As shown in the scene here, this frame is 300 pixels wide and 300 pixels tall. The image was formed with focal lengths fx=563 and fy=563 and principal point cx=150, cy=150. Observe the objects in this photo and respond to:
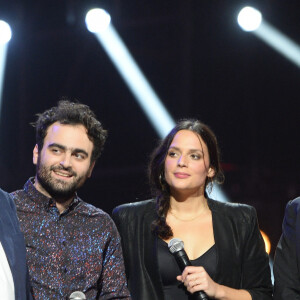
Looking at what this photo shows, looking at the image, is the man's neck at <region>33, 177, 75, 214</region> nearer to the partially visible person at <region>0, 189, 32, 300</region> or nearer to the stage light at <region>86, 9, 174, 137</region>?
the partially visible person at <region>0, 189, 32, 300</region>

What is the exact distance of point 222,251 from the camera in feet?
11.4

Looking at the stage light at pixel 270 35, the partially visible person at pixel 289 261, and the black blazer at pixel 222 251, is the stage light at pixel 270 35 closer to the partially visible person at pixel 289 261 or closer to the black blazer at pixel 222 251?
the black blazer at pixel 222 251

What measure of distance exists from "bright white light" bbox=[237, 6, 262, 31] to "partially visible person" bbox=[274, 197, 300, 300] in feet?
11.4

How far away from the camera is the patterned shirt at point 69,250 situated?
3006 millimetres

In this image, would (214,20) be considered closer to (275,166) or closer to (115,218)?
(275,166)

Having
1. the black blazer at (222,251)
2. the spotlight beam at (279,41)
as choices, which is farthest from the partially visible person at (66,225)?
the spotlight beam at (279,41)

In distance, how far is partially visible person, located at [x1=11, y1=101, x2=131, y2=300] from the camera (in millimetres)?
3027

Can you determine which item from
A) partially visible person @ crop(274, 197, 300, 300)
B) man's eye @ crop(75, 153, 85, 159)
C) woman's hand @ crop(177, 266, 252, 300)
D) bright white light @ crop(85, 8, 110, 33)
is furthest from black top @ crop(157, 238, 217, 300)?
bright white light @ crop(85, 8, 110, 33)

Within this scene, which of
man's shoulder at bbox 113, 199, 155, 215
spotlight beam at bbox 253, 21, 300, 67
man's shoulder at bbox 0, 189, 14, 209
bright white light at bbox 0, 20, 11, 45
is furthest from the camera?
spotlight beam at bbox 253, 21, 300, 67

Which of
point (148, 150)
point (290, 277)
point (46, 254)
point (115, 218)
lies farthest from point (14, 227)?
point (148, 150)

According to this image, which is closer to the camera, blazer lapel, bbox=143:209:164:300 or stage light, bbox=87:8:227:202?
blazer lapel, bbox=143:209:164:300

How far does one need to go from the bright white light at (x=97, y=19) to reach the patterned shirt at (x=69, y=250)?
3.39 meters

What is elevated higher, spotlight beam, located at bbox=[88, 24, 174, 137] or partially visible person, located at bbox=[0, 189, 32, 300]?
spotlight beam, located at bbox=[88, 24, 174, 137]

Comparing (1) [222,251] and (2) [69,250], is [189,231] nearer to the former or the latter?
(1) [222,251]
